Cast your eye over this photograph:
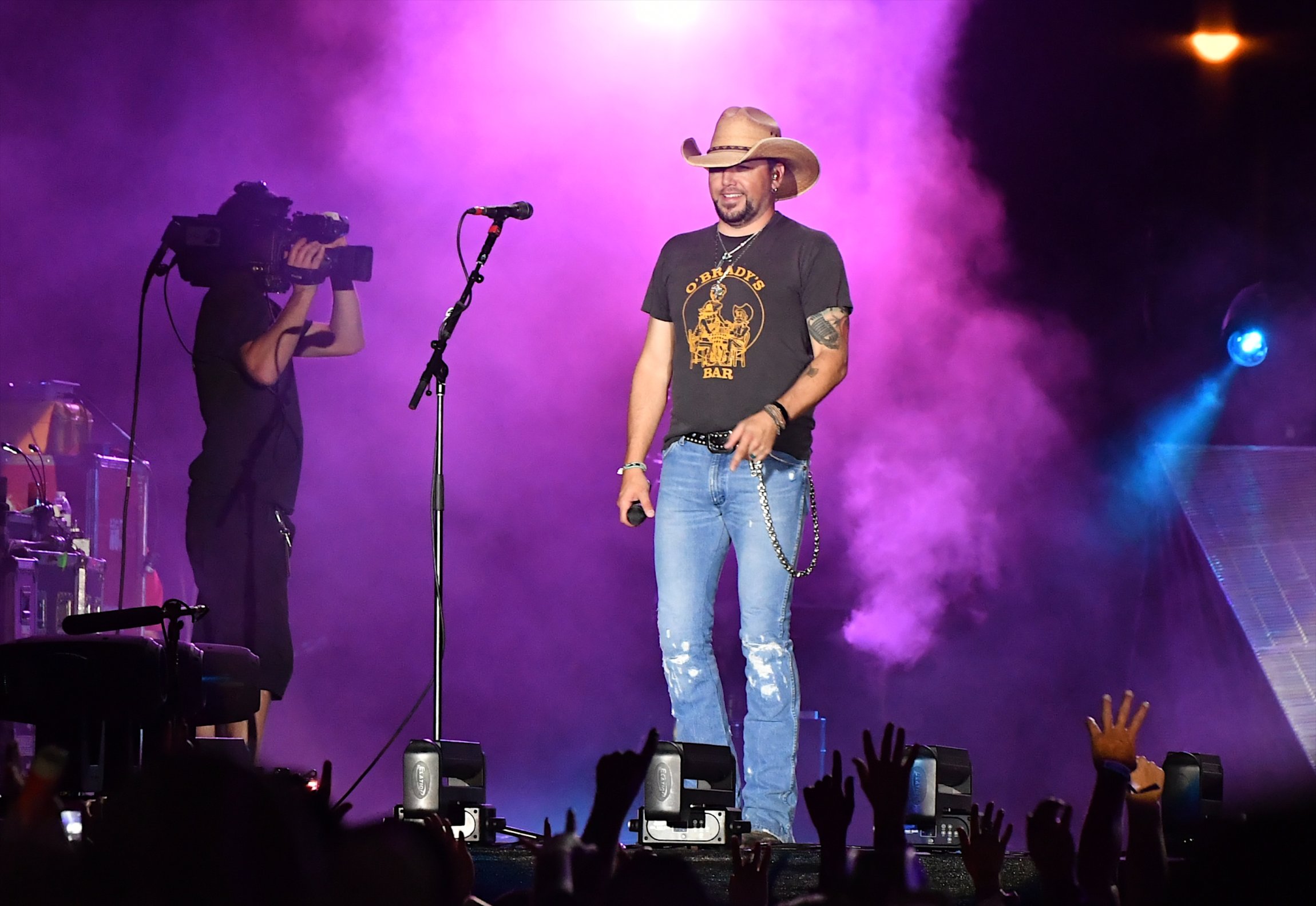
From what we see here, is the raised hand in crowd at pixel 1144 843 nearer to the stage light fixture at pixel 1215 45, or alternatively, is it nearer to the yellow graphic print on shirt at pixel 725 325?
the yellow graphic print on shirt at pixel 725 325

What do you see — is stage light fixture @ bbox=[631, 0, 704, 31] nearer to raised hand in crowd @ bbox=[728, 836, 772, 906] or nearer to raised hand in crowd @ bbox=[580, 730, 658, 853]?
raised hand in crowd @ bbox=[728, 836, 772, 906]

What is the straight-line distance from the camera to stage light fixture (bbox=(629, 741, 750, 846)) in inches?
151

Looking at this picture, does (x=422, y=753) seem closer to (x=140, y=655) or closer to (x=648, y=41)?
(x=140, y=655)

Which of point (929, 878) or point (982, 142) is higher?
point (982, 142)

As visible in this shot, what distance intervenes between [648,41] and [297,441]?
11.3 ft

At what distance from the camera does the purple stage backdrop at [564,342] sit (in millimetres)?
7379

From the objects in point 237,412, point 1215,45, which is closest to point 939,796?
point 237,412

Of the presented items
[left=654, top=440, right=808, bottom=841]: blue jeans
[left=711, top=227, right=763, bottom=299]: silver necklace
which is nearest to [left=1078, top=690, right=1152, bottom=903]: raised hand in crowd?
[left=654, top=440, right=808, bottom=841]: blue jeans

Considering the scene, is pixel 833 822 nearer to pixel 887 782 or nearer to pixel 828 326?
pixel 887 782

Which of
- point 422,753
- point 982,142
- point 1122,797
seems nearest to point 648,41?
point 982,142

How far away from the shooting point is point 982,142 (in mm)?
7473

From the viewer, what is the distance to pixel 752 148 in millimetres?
4555

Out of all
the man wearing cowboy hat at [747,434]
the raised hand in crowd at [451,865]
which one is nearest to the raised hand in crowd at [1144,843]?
the raised hand in crowd at [451,865]

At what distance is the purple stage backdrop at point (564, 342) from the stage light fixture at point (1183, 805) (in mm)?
3553
